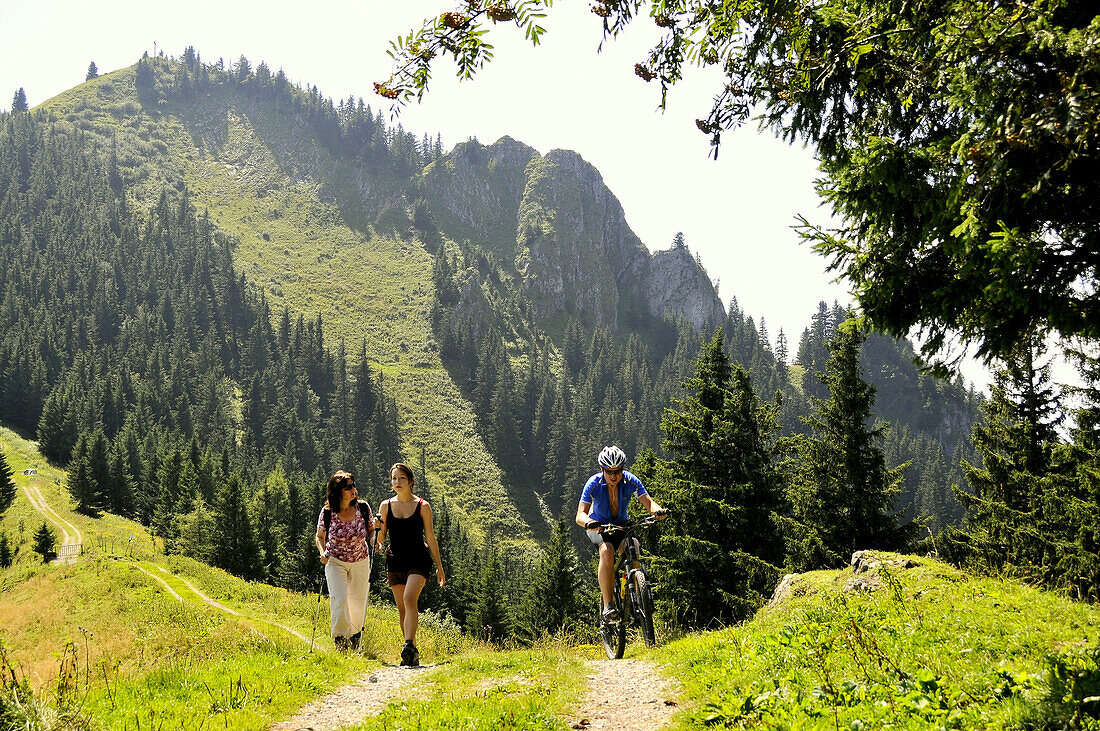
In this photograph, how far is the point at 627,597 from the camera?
25.2 ft

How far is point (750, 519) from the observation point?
1823cm

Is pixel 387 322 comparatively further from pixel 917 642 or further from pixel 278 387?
pixel 917 642

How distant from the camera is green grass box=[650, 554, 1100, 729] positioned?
144 inches

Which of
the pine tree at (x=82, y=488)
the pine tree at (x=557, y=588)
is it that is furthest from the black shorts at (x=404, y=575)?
the pine tree at (x=82, y=488)

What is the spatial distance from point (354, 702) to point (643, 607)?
337cm

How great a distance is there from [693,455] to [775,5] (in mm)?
16431

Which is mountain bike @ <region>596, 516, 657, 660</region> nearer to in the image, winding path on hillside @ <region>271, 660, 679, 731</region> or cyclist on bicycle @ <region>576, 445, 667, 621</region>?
cyclist on bicycle @ <region>576, 445, 667, 621</region>

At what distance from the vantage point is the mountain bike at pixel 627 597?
24.5ft

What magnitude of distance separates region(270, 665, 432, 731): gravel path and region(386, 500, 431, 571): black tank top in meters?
1.24

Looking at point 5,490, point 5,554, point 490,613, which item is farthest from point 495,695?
point 5,490

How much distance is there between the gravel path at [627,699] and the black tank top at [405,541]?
255cm

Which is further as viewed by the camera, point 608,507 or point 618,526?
point 608,507

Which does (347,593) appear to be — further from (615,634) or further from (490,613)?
(490,613)

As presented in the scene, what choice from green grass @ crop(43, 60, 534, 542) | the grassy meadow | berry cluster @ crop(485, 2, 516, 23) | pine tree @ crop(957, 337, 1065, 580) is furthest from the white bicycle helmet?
green grass @ crop(43, 60, 534, 542)
